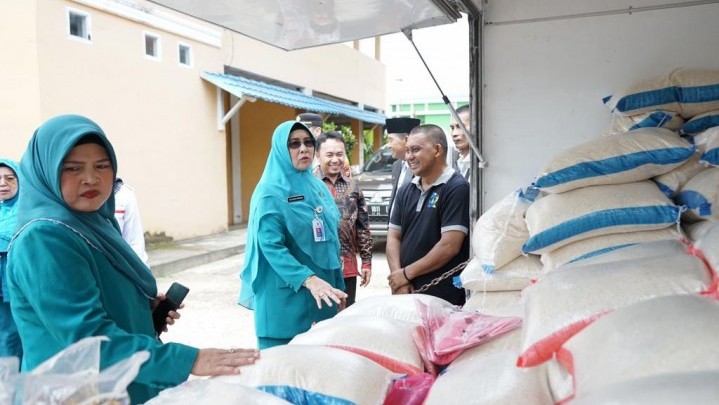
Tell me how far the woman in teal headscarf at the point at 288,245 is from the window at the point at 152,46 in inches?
235

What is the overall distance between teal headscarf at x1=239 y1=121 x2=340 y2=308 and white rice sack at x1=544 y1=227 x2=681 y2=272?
1.12 meters

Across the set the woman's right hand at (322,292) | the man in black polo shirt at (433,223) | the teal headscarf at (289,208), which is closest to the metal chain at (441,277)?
the man in black polo shirt at (433,223)

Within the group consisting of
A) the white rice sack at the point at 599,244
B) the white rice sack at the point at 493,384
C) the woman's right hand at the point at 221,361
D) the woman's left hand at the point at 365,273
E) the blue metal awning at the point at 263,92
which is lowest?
the woman's left hand at the point at 365,273

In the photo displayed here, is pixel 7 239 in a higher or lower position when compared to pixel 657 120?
lower

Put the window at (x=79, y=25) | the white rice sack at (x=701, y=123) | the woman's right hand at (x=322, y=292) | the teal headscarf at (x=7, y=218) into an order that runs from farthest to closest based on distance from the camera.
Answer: the window at (x=79, y=25) < the teal headscarf at (x=7, y=218) < the woman's right hand at (x=322, y=292) < the white rice sack at (x=701, y=123)

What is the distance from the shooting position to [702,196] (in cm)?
194

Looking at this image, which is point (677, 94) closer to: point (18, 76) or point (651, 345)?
point (651, 345)

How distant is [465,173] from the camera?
3.87 metres

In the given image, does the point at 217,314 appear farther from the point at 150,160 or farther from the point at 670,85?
the point at 670,85

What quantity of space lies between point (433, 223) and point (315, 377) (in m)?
1.75

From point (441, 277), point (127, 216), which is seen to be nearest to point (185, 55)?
point (127, 216)

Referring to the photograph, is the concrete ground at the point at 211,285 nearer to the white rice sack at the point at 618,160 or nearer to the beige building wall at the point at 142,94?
the beige building wall at the point at 142,94

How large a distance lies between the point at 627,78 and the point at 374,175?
20.8 feet

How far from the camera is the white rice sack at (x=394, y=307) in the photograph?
1.98 meters
